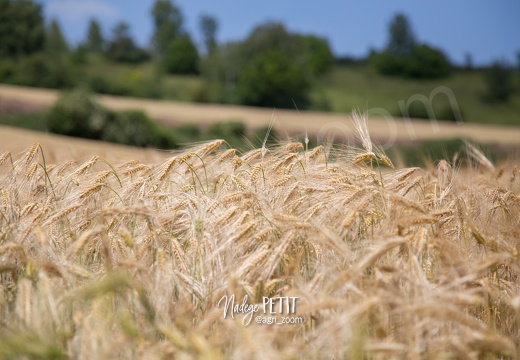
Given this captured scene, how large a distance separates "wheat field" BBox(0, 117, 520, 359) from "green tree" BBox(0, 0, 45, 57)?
61.9 m

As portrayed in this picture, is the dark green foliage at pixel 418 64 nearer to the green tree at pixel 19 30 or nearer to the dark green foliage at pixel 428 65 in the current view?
the dark green foliage at pixel 428 65

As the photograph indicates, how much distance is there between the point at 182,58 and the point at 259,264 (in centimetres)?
7257

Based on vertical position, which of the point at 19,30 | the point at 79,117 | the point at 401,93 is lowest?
the point at 79,117

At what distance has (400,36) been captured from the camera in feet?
299

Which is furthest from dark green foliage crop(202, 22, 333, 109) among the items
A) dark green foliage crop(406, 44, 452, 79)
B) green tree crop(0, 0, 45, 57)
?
green tree crop(0, 0, 45, 57)

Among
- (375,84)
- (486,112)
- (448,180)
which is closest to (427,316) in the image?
(448,180)

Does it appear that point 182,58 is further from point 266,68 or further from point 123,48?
point 266,68

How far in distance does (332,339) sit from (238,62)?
60.0m

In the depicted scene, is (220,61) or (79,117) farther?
(220,61)

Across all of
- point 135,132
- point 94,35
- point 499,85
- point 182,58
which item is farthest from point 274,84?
point 94,35

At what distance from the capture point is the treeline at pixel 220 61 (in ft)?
143

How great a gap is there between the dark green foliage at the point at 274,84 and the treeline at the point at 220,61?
87mm
